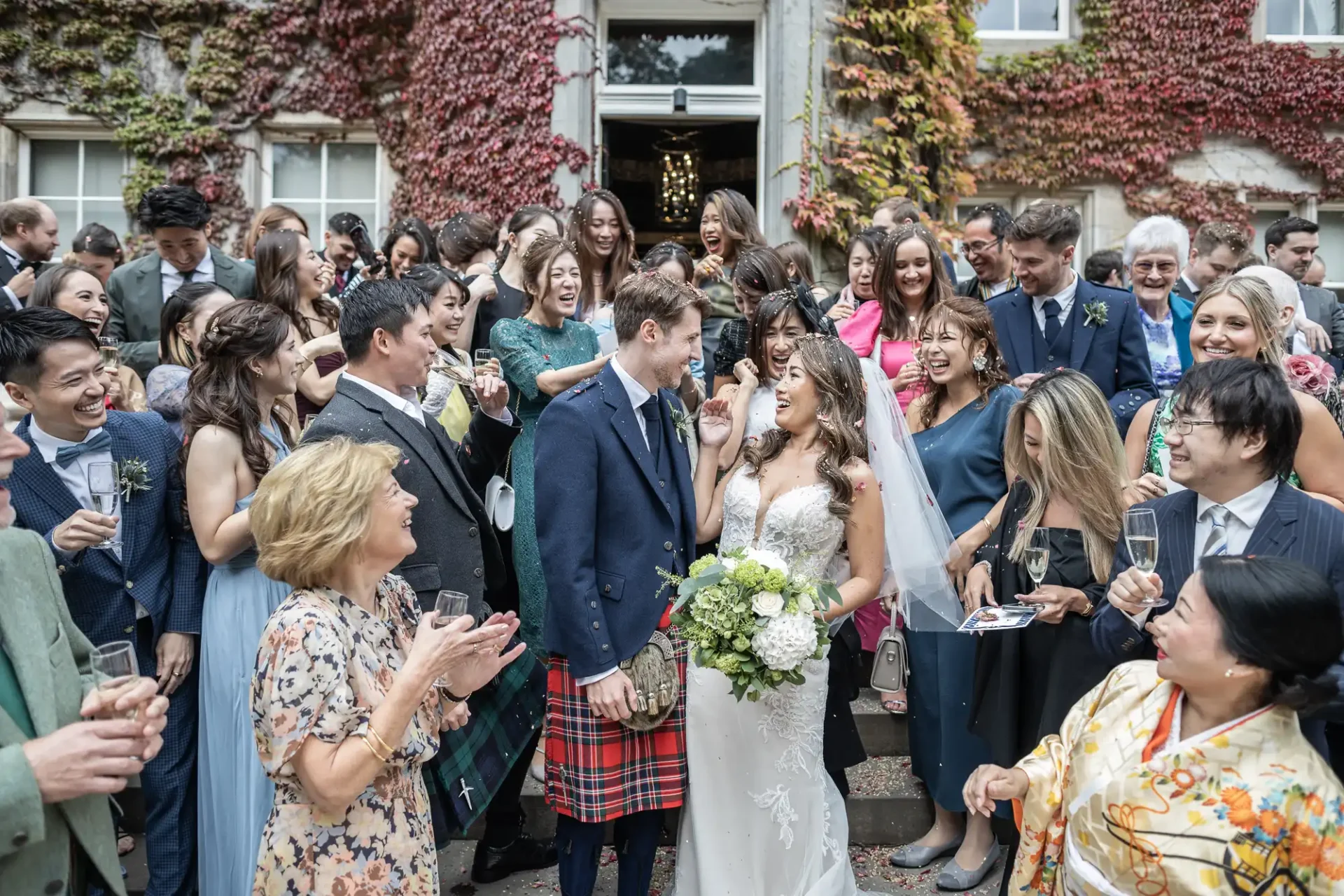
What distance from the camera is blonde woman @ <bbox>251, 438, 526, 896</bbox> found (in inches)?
100

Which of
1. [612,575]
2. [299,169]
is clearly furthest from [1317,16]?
[612,575]

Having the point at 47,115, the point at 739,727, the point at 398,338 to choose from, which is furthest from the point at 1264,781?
the point at 47,115

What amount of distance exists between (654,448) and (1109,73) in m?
10.0

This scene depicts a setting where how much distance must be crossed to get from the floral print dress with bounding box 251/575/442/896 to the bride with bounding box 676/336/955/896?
1.29 m

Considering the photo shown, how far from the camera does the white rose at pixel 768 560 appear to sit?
3547 mm

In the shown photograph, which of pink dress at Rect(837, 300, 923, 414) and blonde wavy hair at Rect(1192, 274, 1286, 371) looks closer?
blonde wavy hair at Rect(1192, 274, 1286, 371)

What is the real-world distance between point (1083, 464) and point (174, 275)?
5.19 metres

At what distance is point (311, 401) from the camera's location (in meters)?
5.17

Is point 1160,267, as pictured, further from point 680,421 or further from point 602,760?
point 602,760

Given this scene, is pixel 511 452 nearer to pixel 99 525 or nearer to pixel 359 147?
pixel 99 525

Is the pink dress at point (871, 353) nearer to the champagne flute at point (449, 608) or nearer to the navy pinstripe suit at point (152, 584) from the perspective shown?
the champagne flute at point (449, 608)

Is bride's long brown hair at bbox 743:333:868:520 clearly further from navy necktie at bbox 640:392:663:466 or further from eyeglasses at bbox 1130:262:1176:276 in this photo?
eyeglasses at bbox 1130:262:1176:276

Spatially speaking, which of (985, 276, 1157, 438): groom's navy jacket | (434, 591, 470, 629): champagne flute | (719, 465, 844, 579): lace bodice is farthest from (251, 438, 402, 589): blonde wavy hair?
(985, 276, 1157, 438): groom's navy jacket

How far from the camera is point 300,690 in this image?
254cm
